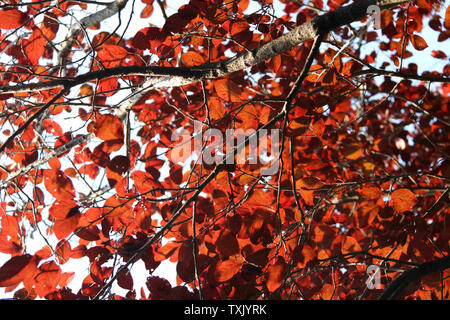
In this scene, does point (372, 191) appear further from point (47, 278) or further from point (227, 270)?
point (47, 278)

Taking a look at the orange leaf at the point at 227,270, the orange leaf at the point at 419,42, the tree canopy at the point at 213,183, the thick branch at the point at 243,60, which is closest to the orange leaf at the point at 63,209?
the tree canopy at the point at 213,183

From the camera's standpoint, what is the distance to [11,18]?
157 centimetres

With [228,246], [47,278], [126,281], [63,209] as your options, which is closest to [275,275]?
[228,246]

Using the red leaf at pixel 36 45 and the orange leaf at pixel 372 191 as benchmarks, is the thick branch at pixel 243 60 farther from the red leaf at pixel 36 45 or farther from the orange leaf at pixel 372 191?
the orange leaf at pixel 372 191

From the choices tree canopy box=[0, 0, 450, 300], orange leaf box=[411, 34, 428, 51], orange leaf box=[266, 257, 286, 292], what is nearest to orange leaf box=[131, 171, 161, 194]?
tree canopy box=[0, 0, 450, 300]

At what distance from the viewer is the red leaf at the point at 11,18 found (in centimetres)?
156

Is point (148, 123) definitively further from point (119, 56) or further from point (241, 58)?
point (241, 58)

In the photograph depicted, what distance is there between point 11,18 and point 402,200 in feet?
7.49

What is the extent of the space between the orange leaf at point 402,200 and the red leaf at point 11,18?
217cm

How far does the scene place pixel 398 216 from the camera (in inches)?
70.6

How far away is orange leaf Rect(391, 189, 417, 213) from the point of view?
1608 mm

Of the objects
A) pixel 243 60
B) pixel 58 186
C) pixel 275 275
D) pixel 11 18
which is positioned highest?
pixel 11 18

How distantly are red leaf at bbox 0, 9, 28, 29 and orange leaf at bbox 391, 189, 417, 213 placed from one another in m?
2.17

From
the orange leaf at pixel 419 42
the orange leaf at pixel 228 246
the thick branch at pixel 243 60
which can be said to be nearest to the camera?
the thick branch at pixel 243 60
